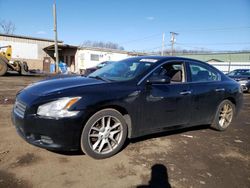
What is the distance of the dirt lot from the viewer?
8.95 feet

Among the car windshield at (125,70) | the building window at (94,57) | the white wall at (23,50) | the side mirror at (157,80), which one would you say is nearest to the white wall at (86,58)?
the building window at (94,57)

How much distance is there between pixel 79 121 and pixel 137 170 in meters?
1.03

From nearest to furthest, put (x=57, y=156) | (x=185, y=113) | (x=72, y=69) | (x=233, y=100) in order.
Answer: (x=57, y=156)
(x=185, y=113)
(x=233, y=100)
(x=72, y=69)

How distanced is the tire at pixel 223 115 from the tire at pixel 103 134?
240 cm

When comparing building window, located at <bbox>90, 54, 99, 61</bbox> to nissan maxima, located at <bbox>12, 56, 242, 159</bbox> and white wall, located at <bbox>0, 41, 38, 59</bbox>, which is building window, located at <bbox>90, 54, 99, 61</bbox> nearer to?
white wall, located at <bbox>0, 41, 38, 59</bbox>

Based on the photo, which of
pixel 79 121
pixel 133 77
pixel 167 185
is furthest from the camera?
pixel 133 77

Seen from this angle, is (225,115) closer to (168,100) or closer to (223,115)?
(223,115)

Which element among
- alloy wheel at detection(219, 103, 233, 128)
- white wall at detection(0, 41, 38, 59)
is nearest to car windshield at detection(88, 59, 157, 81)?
alloy wheel at detection(219, 103, 233, 128)

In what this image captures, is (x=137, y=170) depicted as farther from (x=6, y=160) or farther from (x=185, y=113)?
(x=6, y=160)

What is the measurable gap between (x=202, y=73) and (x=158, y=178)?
2.60 metres

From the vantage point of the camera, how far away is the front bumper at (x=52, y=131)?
2.92 meters

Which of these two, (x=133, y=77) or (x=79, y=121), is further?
(x=133, y=77)

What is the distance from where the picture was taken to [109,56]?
100 feet

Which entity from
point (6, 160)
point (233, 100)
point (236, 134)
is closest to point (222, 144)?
point (236, 134)
